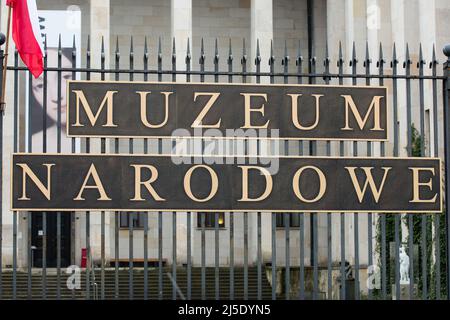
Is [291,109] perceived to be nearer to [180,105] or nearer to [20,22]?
[180,105]

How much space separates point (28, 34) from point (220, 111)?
7.10 ft

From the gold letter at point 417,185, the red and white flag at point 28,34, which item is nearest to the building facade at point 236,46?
the gold letter at point 417,185

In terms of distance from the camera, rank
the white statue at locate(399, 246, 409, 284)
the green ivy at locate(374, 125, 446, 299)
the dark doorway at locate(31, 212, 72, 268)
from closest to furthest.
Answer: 1. the green ivy at locate(374, 125, 446, 299)
2. the white statue at locate(399, 246, 409, 284)
3. the dark doorway at locate(31, 212, 72, 268)

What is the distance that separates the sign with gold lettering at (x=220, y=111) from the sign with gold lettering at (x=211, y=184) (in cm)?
29

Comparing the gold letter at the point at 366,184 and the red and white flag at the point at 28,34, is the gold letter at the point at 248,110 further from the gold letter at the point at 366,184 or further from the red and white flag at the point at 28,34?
the red and white flag at the point at 28,34

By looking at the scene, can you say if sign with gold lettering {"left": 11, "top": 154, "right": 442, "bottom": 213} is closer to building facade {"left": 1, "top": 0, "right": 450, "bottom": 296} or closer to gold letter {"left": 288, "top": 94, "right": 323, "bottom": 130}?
gold letter {"left": 288, "top": 94, "right": 323, "bottom": 130}

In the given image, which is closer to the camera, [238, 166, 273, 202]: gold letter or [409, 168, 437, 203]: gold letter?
[238, 166, 273, 202]: gold letter

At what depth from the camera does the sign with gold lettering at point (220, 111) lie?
10539 millimetres

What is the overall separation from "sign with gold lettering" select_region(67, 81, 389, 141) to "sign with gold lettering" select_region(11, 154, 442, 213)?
29 cm

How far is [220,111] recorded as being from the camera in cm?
1064

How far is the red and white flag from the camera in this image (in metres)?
10.7

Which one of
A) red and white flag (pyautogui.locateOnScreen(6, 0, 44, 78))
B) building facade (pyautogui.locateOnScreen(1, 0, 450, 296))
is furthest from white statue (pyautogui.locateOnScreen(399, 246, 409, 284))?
red and white flag (pyautogui.locateOnScreen(6, 0, 44, 78))

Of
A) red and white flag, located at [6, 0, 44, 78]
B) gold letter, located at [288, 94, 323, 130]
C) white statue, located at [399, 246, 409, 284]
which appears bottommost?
white statue, located at [399, 246, 409, 284]
